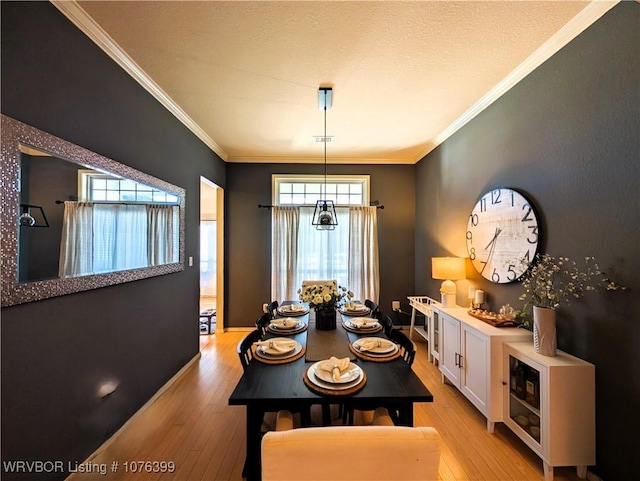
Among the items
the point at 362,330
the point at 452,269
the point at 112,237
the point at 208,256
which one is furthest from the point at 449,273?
the point at 208,256

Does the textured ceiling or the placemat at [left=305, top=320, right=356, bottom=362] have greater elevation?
the textured ceiling

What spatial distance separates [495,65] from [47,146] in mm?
3004

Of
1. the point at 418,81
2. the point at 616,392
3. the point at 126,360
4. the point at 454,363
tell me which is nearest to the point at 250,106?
the point at 418,81

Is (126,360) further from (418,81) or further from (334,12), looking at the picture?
(418,81)

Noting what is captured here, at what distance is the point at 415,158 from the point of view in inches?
Result: 173

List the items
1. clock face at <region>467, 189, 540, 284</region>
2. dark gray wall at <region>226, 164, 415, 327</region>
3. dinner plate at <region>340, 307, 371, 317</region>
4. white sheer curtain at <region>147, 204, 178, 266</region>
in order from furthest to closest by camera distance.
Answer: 1. dark gray wall at <region>226, 164, 415, 327</region>
2. dinner plate at <region>340, 307, 371, 317</region>
3. white sheer curtain at <region>147, 204, 178, 266</region>
4. clock face at <region>467, 189, 540, 284</region>

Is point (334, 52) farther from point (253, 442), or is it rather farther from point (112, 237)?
point (253, 442)

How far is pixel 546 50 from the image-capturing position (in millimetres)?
1889

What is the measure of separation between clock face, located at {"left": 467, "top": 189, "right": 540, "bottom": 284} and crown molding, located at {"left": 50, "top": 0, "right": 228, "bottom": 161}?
10.4 feet

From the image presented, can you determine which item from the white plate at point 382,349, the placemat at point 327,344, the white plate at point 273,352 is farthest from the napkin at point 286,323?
the white plate at point 382,349

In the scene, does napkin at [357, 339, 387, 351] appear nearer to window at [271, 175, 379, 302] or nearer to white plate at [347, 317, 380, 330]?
white plate at [347, 317, 380, 330]

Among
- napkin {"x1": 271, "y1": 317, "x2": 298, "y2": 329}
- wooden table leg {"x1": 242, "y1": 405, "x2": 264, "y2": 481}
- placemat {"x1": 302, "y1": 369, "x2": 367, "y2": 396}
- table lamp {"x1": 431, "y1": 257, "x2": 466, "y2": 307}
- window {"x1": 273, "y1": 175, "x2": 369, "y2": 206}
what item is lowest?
wooden table leg {"x1": 242, "y1": 405, "x2": 264, "y2": 481}

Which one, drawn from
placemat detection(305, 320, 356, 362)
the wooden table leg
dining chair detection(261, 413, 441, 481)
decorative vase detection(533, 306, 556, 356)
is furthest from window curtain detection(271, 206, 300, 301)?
dining chair detection(261, 413, 441, 481)

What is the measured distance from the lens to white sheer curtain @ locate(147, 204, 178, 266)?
2326mm
